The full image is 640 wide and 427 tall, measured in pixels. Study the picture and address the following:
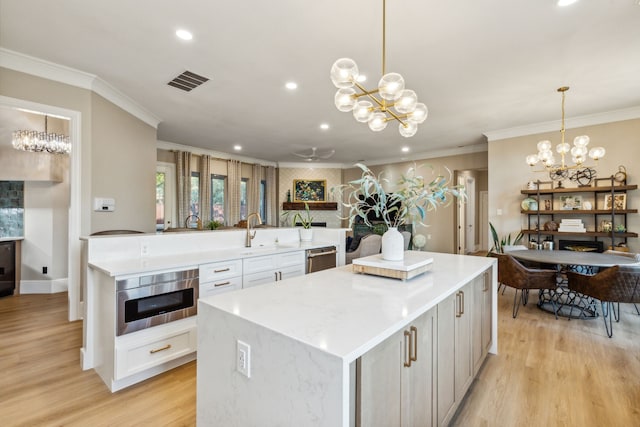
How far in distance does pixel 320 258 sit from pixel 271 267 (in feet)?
2.77

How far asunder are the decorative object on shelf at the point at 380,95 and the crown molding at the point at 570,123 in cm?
403

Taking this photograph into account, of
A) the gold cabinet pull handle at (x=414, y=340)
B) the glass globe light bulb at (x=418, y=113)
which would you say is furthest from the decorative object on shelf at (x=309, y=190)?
the gold cabinet pull handle at (x=414, y=340)

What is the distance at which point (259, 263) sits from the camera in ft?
9.65

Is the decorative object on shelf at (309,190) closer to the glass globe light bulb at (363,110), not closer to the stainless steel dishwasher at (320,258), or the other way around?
the stainless steel dishwasher at (320,258)

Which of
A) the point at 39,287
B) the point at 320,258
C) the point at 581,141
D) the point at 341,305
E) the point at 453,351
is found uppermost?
the point at 581,141

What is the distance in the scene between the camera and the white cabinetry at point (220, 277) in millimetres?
2465

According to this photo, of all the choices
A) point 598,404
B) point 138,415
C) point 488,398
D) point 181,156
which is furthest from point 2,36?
point 598,404

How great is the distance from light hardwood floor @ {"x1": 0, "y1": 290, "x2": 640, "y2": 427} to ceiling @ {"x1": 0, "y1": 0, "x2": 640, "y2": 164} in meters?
2.81

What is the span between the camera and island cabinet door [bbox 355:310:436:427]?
3.28ft

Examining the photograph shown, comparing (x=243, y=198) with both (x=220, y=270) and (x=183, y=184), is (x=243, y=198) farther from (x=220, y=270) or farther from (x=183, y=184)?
(x=220, y=270)

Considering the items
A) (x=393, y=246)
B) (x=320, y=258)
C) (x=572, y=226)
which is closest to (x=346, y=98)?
(x=393, y=246)

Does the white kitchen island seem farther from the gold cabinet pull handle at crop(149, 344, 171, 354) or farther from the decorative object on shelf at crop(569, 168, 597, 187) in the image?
the decorative object on shelf at crop(569, 168, 597, 187)

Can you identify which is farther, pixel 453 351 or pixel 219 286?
pixel 219 286

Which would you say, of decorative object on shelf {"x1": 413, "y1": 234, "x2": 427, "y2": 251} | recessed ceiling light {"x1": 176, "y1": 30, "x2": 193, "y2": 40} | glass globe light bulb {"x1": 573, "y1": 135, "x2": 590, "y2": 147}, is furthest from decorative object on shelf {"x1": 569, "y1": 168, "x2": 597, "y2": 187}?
recessed ceiling light {"x1": 176, "y1": 30, "x2": 193, "y2": 40}
